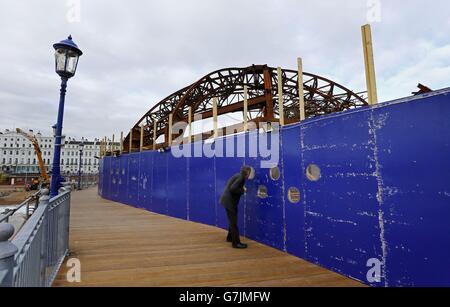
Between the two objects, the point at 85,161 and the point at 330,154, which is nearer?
the point at 330,154

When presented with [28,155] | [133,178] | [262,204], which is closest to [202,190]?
[262,204]

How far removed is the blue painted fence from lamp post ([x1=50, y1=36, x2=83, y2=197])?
426cm

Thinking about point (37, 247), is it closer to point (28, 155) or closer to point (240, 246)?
point (240, 246)

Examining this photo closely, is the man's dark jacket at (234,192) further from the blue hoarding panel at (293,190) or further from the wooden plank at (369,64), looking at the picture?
the wooden plank at (369,64)

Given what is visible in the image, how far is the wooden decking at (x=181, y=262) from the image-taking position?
377 centimetres

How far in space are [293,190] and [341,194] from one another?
1.12 meters

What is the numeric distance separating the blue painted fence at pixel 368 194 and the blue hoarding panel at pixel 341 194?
2 centimetres

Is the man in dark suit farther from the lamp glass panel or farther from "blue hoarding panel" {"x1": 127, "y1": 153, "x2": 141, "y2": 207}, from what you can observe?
"blue hoarding panel" {"x1": 127, "y1": 153, "x2": 141, "y2": 207}

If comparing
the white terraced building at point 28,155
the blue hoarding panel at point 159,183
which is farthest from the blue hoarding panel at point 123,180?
the white terraced building at point 28,155

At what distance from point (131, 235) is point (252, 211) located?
3256 mm
